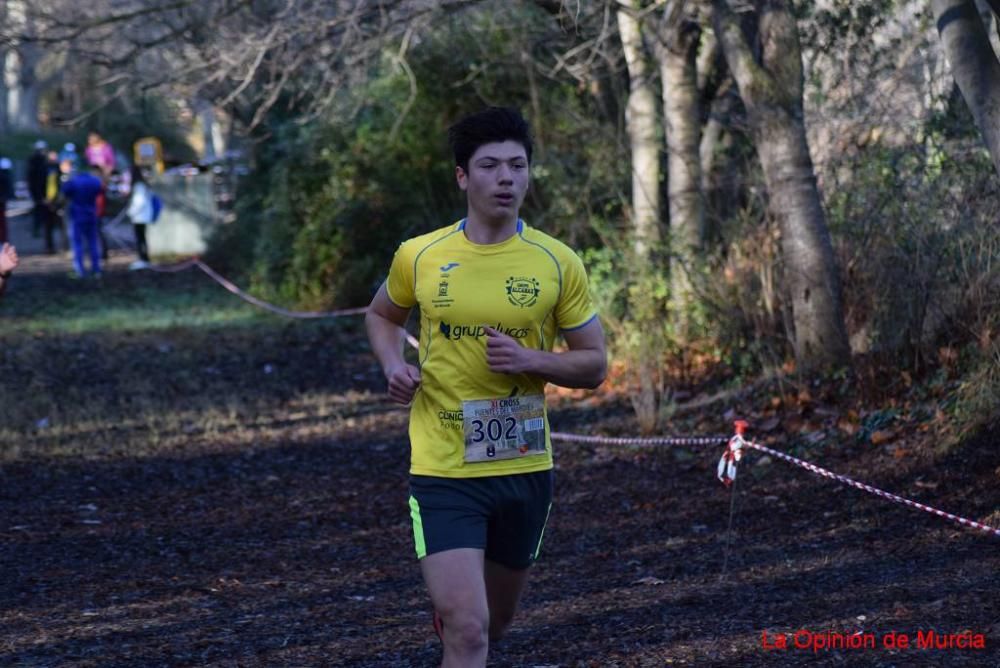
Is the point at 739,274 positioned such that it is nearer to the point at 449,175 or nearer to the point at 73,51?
the point at 73,51

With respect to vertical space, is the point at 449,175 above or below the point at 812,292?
above

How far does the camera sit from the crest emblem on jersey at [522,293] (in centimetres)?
447

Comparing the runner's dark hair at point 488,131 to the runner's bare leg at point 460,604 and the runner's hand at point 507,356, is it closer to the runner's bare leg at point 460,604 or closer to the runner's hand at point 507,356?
the runner's hand at point 507,356

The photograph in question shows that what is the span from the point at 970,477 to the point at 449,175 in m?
11.4

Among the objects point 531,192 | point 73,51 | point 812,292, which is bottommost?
point 812,292

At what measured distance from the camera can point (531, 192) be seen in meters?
16.2

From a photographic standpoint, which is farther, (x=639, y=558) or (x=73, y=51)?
(x=73, y=51)

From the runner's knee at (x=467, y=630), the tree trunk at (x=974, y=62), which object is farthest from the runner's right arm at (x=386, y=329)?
the tree trunk at (x=974, y=62)

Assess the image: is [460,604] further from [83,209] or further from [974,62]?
[83,209]

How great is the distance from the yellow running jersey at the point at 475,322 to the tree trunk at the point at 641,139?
28.4 ft

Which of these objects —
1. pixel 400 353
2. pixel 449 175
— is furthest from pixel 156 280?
pixel 400 353

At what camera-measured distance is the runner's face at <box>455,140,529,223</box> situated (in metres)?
4.47

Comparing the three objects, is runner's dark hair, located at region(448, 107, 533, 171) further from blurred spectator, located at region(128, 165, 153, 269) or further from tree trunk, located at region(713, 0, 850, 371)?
blurred spectator, located at region(128, 165, 153, 269)

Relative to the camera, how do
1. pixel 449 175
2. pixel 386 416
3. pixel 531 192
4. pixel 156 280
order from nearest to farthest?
pixel 386 416
pixel 531 192
pixel 449 175
pixel 156 280
